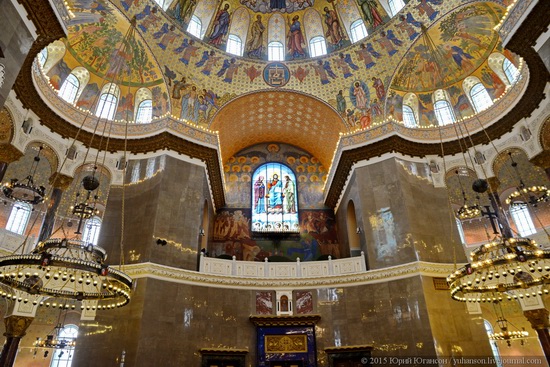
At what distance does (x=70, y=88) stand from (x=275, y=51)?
10.7 m

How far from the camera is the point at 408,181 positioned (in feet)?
57.1

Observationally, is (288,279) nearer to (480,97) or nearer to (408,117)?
(408,117)

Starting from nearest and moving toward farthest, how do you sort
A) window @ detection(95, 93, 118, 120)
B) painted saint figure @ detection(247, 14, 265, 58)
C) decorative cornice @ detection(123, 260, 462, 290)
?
decorative cornice @ detection(123, 260, 462, 290), window @ detection(95, 93, 118, 120), painted saint figure @ detection(247, 14, 265, 58)

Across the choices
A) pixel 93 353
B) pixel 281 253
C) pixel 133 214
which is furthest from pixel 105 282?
pixel 281 253

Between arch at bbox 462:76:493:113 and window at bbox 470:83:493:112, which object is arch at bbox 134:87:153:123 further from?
window at bbox 470:83:493:112

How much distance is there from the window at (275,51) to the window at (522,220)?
14801 mm

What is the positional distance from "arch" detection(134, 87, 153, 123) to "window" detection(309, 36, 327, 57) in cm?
909

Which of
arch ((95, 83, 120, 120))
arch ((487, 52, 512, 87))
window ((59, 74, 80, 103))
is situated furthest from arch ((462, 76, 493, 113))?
window ((59, 74, 80, 103))

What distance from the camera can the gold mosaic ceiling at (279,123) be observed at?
2120cm

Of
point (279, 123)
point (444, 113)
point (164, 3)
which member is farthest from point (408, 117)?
point (164, 3)

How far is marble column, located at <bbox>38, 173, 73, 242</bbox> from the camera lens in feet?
51.1

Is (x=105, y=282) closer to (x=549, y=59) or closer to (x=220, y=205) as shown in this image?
(x=220, y=205)

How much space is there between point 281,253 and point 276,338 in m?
6.73

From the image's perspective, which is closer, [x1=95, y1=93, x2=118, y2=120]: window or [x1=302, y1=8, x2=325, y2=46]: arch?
[x1=95, y1=93, x2=118, y2=120]: window
